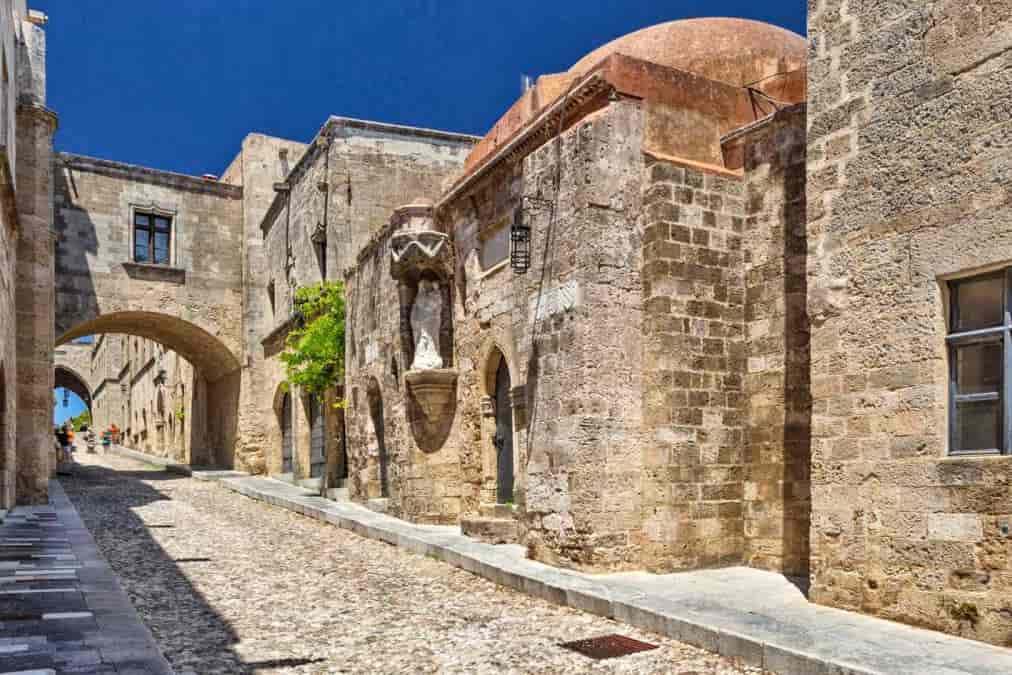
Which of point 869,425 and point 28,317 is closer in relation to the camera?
point 869,425

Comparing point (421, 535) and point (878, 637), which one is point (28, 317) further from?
point (878, 637)

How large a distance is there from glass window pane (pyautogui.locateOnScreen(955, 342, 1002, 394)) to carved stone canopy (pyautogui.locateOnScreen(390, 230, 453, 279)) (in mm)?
7126

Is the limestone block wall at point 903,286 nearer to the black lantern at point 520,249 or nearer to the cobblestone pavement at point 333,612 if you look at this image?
the cobblestone pavement at point 333,612

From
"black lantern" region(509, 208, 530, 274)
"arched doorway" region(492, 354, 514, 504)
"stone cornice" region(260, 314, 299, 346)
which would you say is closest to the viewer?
"black lantern" region(509, 208, 530, 274)

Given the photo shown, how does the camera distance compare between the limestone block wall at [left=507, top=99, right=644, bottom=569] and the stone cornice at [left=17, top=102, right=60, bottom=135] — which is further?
the stone cornice at [left=17, top=102, right=60, bottom=135]

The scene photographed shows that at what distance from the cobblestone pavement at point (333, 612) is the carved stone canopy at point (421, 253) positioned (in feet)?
11.6

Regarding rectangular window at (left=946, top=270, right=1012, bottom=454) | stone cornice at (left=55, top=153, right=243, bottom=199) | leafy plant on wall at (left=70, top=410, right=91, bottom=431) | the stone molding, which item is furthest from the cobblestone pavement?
leafy plant on wall at (left=70, top=410, right=91, bottom=431)

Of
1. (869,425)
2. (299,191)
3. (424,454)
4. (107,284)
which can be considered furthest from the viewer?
(107,284)

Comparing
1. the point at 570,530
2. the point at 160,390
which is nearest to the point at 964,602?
the point at 570,530

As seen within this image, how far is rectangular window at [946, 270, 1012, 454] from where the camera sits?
16.1 feet

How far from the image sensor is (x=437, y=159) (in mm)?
17391

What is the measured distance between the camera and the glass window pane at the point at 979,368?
4.96 metres

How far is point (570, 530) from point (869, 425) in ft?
9.13

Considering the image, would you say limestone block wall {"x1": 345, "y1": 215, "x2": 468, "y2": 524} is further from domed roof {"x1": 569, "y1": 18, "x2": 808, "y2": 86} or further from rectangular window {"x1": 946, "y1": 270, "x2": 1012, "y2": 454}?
rectangular window {"x1": 946, "y1": 270, "x2": 1012, "y2": 454}
